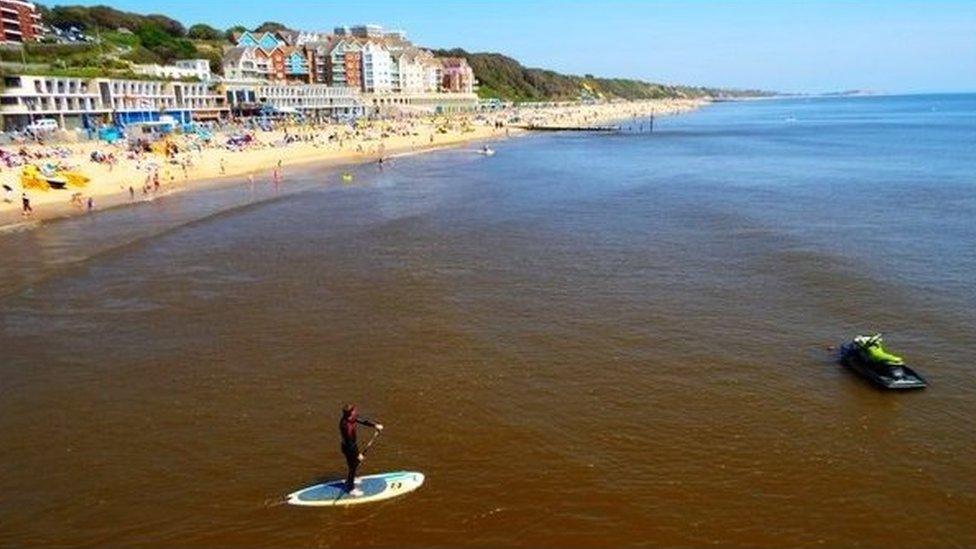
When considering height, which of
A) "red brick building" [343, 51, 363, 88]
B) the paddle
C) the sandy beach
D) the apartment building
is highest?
"red brick building" [343, 51, 363, 88]

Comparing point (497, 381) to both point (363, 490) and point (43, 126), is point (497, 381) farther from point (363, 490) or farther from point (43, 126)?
point (43, 126)

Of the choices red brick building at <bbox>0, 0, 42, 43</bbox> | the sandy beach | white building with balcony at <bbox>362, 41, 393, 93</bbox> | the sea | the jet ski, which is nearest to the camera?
the sea

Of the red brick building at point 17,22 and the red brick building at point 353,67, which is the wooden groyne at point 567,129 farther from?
the red brick building at point 17,22

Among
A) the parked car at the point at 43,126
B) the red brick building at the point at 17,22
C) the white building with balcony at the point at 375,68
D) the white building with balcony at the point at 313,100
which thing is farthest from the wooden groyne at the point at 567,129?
the red brick building at the point at 17,22

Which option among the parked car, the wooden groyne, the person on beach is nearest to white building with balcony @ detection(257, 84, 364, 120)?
the wooden groyne

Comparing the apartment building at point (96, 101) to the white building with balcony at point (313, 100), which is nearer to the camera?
the apartment building at point (96, 101)

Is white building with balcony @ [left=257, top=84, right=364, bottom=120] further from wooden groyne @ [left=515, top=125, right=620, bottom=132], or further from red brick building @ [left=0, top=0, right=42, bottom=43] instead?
red brick building @ [left=0, top=0, right=42, bottom=43]

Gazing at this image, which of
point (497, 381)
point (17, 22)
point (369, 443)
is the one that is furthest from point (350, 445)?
point (17, 22)
